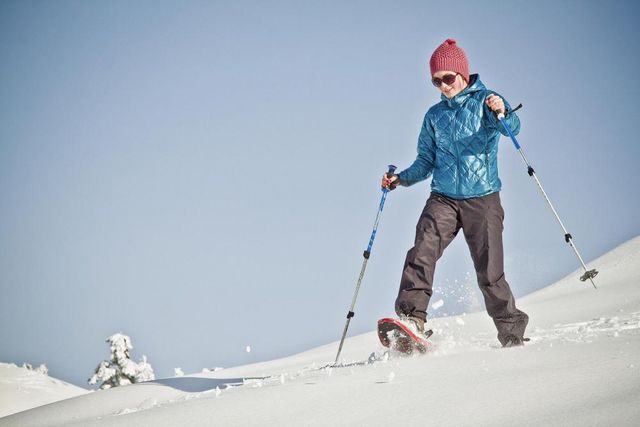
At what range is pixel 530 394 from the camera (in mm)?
2432

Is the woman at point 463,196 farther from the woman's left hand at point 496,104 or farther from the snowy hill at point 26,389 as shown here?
the snowy hill at point 26,389

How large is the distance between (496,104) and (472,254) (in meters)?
1.32

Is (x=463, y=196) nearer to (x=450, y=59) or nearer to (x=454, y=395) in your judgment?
(x=450, y=59)

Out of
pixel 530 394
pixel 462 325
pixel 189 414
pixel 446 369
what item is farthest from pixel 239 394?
pixel 462 325

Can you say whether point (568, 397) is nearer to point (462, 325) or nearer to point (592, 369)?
point (592, 369)

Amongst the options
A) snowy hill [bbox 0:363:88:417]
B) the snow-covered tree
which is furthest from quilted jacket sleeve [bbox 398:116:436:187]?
the snow-covered tree

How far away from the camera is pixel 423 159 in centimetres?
537

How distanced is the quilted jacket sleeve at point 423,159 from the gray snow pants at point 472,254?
39cm

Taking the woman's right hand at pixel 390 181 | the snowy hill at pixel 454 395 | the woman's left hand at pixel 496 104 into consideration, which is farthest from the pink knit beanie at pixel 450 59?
the snowy hill at pixel 454 395

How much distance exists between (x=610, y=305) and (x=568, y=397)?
16.4ft

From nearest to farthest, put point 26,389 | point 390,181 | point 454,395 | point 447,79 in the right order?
point 454,395 < point 447,79 < point 390,181 < point 26,389

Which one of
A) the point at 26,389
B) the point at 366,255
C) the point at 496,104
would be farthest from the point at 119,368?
the point at 496,104

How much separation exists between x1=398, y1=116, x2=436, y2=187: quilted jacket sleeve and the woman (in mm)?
43

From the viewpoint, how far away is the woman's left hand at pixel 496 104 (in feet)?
15.5
